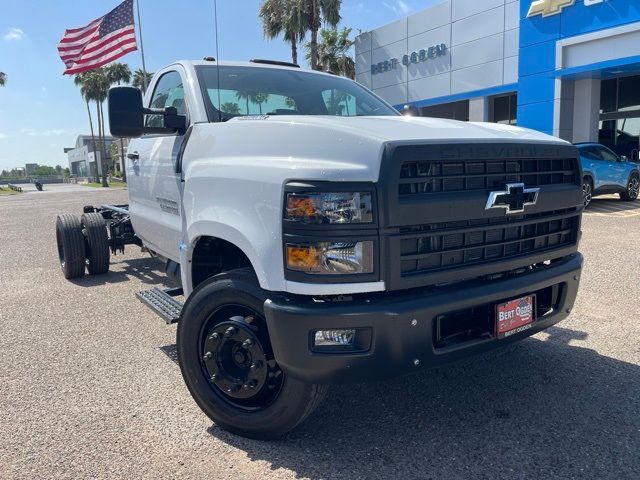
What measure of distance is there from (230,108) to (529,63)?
18.6m

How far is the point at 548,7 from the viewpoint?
18344 mm

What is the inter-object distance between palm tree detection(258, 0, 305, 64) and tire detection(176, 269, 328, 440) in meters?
21.9

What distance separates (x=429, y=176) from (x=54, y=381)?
2908mm

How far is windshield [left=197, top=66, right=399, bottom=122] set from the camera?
→ 3672 millimetres

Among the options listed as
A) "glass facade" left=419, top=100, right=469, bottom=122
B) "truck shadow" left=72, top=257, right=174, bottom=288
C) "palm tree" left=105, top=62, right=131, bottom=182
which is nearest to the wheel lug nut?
"truck shadow" left=72, top=257, right=174, bottom=288

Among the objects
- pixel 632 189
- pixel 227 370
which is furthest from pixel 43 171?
pixel 227 370

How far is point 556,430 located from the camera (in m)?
2.91

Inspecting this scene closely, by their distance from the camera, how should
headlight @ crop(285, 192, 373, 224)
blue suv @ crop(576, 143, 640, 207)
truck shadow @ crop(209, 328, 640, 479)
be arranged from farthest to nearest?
blue suv @ crop(576, 143, 640, 207) < truck shadow @ crop(209, 328, 640, 479) < headlight @ crop(285, 192, 373, 224)

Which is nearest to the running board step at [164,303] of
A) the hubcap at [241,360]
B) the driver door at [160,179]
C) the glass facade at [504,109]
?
the driver door at [160,179]

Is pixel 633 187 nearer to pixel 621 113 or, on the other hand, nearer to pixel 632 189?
pixel 632 189

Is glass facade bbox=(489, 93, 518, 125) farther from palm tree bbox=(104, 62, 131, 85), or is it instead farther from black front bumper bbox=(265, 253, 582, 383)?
palm tree bbox=(104, 62, 131, 85)

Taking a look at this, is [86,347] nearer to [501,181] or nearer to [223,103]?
[223,103]

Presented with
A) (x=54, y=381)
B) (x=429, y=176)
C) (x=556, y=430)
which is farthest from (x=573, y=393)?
(x=54, y=381)

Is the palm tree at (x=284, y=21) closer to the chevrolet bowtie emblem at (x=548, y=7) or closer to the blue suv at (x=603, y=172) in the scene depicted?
the chevrolet bowtie emblem at (x=548, y=7)
